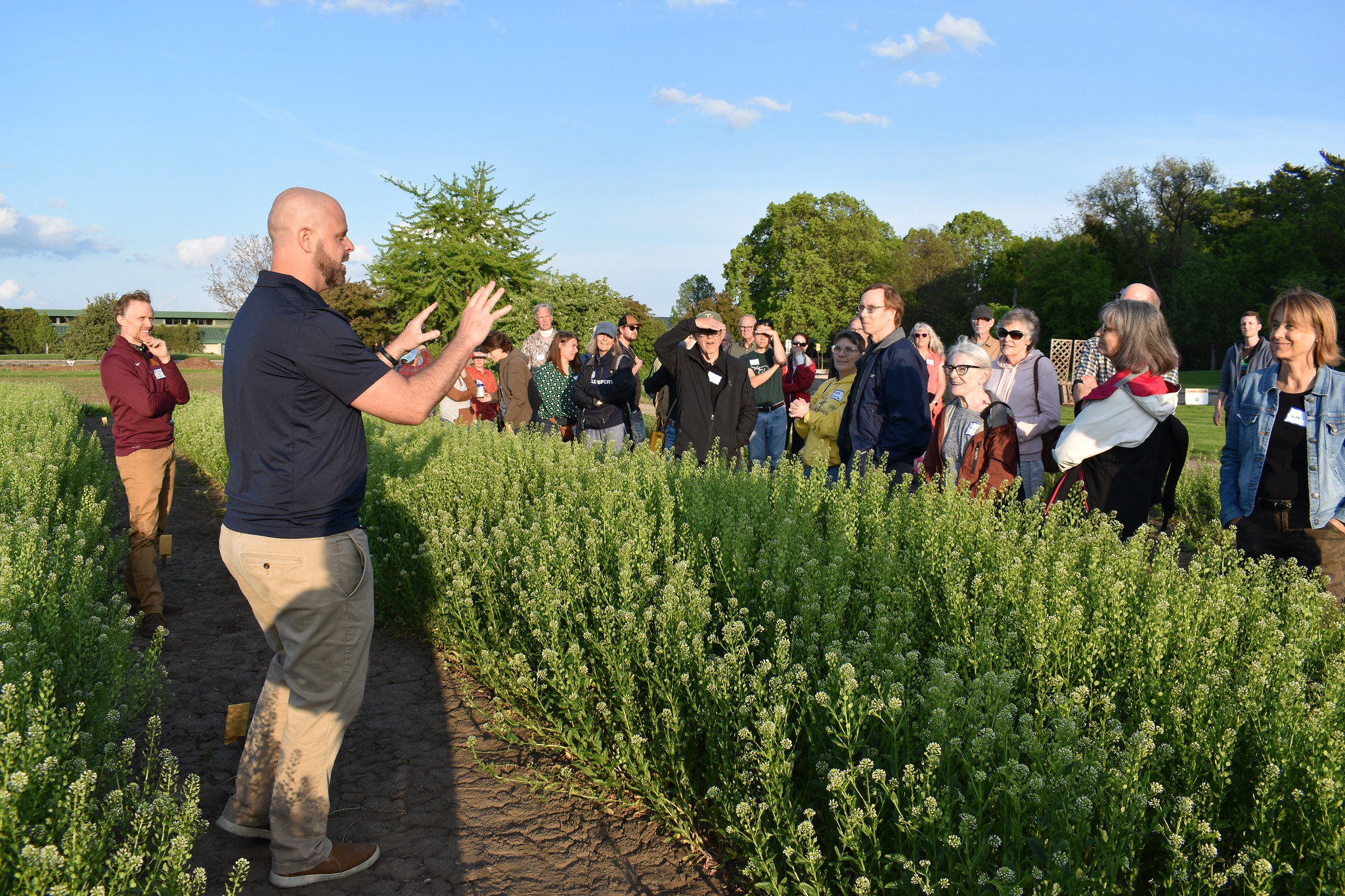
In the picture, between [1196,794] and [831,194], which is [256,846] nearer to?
[1196,794]

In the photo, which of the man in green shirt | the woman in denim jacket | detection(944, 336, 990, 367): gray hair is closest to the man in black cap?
the man in green shirt

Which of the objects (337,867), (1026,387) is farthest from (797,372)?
(337,867)

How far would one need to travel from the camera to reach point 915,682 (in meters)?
3.14

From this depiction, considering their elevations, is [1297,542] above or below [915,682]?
above

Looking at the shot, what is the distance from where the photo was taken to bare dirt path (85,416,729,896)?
331cm

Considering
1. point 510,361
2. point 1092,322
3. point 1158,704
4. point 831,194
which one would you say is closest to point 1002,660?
point 1158,704

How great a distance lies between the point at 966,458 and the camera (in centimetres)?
564

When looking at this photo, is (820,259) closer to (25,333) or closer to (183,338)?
(183,338)

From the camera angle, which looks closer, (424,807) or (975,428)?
(424,807)

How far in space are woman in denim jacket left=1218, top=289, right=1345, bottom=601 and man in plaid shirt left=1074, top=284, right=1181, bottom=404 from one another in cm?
77

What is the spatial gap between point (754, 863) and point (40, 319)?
13138cm

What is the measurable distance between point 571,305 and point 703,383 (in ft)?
75.2

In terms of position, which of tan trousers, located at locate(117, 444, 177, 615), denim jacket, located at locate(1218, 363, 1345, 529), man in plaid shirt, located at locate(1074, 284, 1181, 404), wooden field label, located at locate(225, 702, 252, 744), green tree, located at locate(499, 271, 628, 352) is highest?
green tree, located at locate(499, 271, 628, 352)

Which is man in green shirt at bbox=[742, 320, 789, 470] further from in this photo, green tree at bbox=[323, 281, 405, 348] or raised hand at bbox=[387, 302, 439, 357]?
green tree at bbox=[323, 281, 405, 348]
